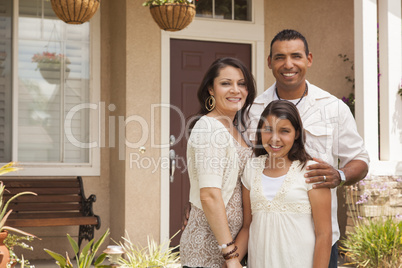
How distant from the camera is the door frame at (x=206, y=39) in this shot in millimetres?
6000

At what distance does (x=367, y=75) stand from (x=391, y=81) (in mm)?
359

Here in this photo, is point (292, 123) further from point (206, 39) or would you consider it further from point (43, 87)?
point (43, 87)

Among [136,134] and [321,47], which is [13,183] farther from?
[321,47]

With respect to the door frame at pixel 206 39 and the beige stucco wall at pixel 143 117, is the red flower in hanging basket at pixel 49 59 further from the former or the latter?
the door frame at pixel 206 39

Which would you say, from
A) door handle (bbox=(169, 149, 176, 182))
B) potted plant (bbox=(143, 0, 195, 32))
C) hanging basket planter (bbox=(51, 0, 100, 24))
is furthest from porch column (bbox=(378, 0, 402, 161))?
hanging basket planter (bbox=(51, 0, 100, 24))

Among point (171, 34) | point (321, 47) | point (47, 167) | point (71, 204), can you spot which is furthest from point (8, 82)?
point (321, 47)

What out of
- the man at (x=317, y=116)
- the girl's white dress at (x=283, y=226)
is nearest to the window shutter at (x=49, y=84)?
the man at (x=317, y=116)

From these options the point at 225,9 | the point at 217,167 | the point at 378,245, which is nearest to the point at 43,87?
the point at 225,9

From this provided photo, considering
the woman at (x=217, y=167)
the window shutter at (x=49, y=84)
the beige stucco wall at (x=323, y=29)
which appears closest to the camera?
the woman at (x=217, y=167)

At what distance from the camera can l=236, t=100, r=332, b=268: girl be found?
2.24 metres

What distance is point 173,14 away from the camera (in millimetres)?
5051

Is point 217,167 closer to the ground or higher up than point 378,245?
higher up

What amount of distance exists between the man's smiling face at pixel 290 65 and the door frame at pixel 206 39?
133 inches

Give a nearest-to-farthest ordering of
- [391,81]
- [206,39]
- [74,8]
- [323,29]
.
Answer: [74,8] < [391,81] < [206,39] < [323,29]
